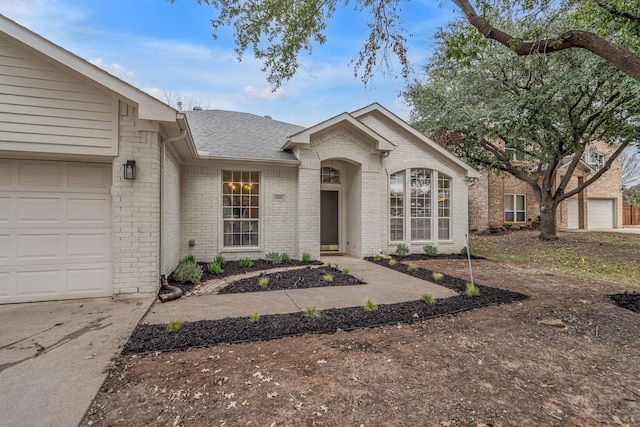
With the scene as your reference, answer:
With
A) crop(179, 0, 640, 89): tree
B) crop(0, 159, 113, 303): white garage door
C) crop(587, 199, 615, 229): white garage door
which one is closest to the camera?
crop(0, 159, 113, 303): white garage door

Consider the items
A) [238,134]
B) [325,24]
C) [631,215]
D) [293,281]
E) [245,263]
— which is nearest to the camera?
[293,281]

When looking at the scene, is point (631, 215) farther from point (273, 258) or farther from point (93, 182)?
point (93, 182)

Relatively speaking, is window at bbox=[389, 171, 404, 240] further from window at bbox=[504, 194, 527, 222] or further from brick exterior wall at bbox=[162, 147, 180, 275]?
window at bbox=[504, 194, 527, 222]

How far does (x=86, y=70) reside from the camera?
4648 millimetres

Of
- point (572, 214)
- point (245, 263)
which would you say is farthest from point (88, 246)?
point (572, 214)

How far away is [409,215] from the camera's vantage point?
36.0 ft

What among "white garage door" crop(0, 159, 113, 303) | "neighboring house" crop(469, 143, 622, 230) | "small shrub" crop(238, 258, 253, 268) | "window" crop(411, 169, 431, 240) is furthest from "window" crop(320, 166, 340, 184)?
"neighboring house" crop(469, 143, 622, 230)

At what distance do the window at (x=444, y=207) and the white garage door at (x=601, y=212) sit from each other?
18.6 meters

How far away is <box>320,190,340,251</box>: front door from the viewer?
1088 centimetres

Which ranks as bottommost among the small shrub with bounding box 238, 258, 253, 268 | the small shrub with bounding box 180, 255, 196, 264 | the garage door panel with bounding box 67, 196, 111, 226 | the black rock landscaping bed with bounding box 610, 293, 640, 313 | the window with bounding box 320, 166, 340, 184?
the black rock landscaping bed with bounding box 610, 293, 640, 313

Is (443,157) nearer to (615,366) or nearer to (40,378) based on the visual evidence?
(615,366)

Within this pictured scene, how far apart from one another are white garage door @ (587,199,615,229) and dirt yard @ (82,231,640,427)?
23940mm

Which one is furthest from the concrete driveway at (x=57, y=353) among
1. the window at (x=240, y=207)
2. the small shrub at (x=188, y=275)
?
the window at (x=240, y=207)

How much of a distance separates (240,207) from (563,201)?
75.4ft
